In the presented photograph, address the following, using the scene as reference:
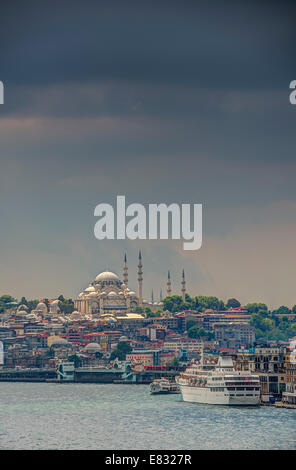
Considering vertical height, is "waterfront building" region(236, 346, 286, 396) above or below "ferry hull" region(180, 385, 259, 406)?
above

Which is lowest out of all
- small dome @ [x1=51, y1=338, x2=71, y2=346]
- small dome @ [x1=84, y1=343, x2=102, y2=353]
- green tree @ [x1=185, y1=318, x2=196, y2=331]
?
small dome @ [x1=84, y1=343, x2=102, y2=353]

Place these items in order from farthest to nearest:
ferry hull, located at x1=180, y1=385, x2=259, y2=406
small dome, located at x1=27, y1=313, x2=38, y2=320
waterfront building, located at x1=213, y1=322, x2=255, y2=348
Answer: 1. small dome, located at x1=27, y1=313, x2=38, y2=320
2. waterfront building, located at x1=213, y1=322, x2=255, y2=348
3. ferry hull, located at x1=180, y1=385, x2=259, y2=406

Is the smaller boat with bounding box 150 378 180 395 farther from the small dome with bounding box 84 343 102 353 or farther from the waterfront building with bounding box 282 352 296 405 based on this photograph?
the small dome with bounding box 84 343 102 353

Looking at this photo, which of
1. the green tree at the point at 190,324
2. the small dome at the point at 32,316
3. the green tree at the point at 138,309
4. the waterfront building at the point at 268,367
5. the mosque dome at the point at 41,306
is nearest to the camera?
the waterfront building at the point at 268,367

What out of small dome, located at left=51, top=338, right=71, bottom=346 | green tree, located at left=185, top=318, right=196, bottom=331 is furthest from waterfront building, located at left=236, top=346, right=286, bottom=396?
green tree, located at left=185, top=318, right=196, bottom=331

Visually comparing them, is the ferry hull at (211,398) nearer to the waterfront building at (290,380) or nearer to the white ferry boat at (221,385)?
the white ferry boat at (221,385)

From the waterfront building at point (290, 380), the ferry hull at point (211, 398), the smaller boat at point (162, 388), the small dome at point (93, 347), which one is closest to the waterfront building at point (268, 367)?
the waterfront building at point (290, 380)
